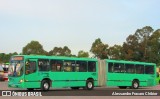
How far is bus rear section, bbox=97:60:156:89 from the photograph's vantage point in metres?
34.0

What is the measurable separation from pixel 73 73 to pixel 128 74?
6.66 m

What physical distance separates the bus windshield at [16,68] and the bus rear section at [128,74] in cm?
833

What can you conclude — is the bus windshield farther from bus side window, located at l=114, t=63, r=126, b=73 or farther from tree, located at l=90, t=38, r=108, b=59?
tree, located at l=90, t=38, r=108, b=59

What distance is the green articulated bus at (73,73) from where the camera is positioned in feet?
90.1

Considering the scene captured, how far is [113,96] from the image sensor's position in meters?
23.6

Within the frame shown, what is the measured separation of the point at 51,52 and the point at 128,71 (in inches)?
3618

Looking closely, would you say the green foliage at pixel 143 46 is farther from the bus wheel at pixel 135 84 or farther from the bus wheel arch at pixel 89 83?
the bus wheel arch at pixel 89 83

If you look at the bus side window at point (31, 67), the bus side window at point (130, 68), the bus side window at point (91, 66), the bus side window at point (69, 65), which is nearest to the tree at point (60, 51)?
the bus side window at point (130, 68)

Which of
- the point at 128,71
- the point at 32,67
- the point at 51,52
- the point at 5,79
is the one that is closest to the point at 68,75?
the point at 32,67

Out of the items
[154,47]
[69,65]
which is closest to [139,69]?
[69,65]

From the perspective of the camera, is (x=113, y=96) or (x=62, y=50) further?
(x=62, y=50)

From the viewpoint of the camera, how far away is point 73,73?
31.0 metres

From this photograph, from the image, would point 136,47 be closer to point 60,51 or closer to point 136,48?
point 136,48

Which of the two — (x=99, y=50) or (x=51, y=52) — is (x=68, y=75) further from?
(x=51, y=52)
